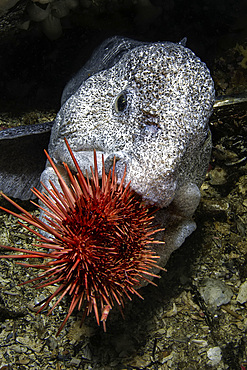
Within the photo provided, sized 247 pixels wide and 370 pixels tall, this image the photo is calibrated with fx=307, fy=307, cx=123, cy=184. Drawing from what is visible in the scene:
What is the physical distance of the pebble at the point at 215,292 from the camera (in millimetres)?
3206

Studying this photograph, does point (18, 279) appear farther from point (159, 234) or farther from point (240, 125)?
point (240, 125)

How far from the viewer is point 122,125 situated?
2432mm

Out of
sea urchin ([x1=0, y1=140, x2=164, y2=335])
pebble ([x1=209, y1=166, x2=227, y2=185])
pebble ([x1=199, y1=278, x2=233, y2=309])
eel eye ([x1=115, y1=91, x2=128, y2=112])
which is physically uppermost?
eel eye ([x1=115, y1=91, x2=128, y2=112])

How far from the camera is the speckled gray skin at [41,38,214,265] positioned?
87.9 inches

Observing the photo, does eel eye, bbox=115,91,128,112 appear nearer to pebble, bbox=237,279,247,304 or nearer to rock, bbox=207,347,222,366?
pebble, bbox=237,279,247,304

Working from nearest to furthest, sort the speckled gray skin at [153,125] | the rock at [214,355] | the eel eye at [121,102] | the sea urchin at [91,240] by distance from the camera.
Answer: the sea urchin at [91,240]
the speckled gray skin at [153,125]
the eel eye at [121,102]
the rock at [214,355]

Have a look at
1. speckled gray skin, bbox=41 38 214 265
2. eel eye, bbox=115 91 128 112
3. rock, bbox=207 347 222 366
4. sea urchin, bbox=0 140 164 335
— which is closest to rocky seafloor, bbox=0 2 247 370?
rock, bbox=207 347 222 366

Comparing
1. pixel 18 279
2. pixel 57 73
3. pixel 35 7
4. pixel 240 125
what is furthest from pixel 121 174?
pixel 57 73

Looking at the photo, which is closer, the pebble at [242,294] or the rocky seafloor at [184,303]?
the rocky seafloor at [184,303]

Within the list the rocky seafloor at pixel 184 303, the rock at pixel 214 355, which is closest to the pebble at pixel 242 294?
the rocky seafloor at pixel 184 303

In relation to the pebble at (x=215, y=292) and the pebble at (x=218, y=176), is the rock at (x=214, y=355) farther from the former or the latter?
the pebble at (x=218, y=176)

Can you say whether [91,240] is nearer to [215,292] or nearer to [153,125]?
[153,125]

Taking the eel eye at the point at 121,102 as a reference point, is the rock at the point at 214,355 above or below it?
below

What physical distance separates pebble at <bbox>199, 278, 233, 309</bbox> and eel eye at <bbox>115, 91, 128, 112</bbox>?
6.87ft
